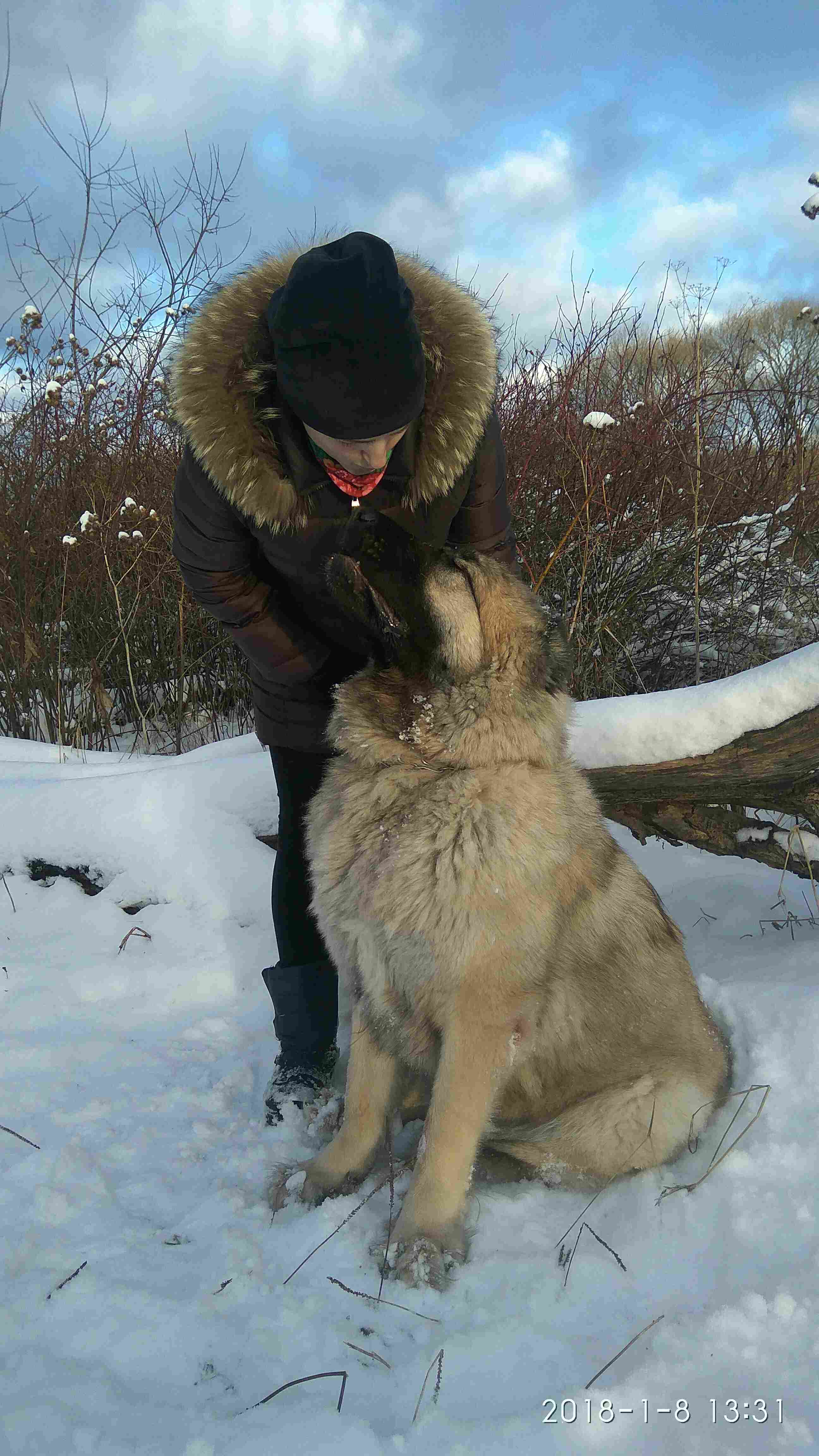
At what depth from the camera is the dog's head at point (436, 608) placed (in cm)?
192

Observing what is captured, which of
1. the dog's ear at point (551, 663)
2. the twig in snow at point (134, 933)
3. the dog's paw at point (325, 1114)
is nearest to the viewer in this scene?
the dog's ear at point (551, 663)

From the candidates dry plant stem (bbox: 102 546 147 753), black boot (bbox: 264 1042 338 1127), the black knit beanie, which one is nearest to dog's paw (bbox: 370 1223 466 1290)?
black boot (bbox: 264 1042 338 1127)

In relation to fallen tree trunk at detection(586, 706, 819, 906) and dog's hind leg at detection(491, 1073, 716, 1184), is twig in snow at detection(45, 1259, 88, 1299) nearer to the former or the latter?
dog's hind leg at detection(491, 1073, 716, 1184)

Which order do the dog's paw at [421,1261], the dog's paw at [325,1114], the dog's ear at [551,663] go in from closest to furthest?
the dog's paw at [421,1261] < the dog's ear at [551,663] < the dog's paw at [325,1114]

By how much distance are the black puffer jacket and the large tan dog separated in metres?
0.20

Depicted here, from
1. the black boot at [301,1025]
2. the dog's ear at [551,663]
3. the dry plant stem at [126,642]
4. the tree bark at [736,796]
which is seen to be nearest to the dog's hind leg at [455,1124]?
Result: the black boot at [301,1025]

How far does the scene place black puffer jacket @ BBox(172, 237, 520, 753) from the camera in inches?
81.9

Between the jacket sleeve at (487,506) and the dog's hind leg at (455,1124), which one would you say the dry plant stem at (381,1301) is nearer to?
the dog's hind leg at (455,1124)

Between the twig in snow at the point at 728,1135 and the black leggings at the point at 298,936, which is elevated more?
the black leggings at the point at 298,936

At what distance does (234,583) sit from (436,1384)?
188cm

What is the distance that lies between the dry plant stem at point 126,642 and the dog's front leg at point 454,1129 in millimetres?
Answer: 3070

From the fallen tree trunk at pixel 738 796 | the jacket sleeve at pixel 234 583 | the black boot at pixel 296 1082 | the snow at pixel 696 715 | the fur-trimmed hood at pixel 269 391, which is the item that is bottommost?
the black boot at pixel 296 1082

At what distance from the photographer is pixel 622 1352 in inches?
55.2
